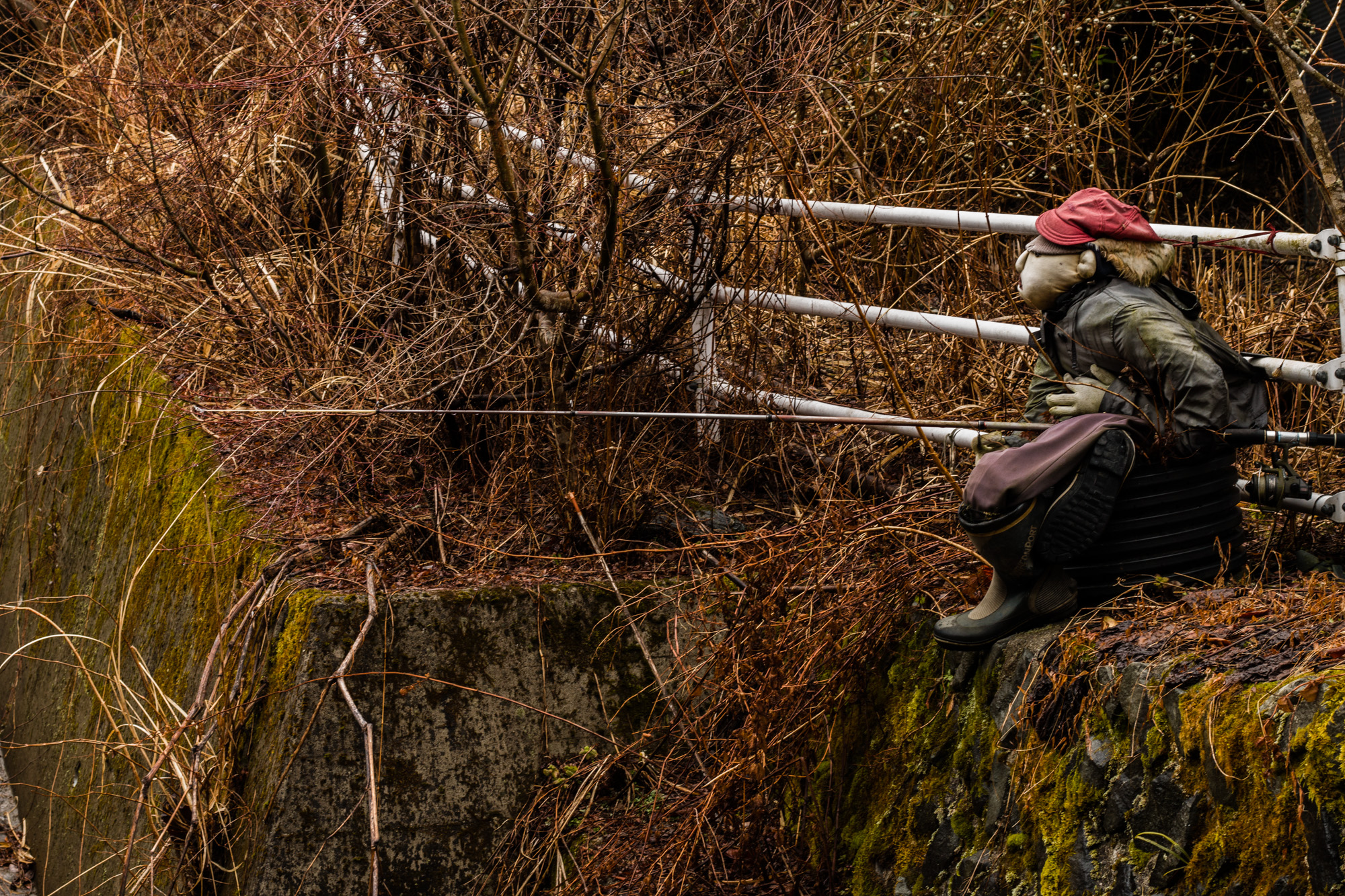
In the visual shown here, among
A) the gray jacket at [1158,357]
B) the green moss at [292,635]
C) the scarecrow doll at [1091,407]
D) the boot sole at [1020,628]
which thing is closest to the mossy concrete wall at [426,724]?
the green moss at [292,635]

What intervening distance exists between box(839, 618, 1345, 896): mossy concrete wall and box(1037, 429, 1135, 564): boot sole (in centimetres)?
19

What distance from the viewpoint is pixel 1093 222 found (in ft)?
8.44

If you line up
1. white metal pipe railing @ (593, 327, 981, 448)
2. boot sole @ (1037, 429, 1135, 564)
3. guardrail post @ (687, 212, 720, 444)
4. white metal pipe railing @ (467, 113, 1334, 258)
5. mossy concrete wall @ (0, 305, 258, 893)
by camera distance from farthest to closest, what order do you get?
mossy concrete wall @ (0, 305, 258, 893) < guardrail post @ (687, 212, 720, 444) < white metal pipe railing @ (593, 327, 981, 448) < white metal pipe railing @ (467, 113, 1334, 258) < boot sole @ (1037, 429, 1135, 564)

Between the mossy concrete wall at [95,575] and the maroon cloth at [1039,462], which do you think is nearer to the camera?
the maroon cloth at [1039,462]

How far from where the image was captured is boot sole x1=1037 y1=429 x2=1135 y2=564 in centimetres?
239

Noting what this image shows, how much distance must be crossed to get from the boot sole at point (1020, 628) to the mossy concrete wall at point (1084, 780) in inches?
0.8

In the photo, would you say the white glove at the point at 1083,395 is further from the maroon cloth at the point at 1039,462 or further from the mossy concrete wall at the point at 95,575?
the mossy concrete wall at the point at 95,575

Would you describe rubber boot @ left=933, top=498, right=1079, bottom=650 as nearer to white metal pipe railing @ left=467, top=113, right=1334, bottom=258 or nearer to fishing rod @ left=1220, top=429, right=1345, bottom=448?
fishing rod @ left=1220, top=429, right=1345, bottom=448

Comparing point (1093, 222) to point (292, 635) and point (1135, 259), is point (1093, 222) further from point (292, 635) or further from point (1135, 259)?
point (292, 635)

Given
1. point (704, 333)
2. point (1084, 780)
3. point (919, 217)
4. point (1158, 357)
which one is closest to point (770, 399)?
point (704, 333)

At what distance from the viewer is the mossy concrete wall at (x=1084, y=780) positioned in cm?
181

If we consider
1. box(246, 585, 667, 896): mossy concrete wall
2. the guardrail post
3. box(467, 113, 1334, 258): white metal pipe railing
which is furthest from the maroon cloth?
the guardrail post

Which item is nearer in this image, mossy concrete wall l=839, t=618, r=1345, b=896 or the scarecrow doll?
mossy concrete wall l=839, t=618, r=1345, b=896

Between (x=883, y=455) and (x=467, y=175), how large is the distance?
5.34 ft
